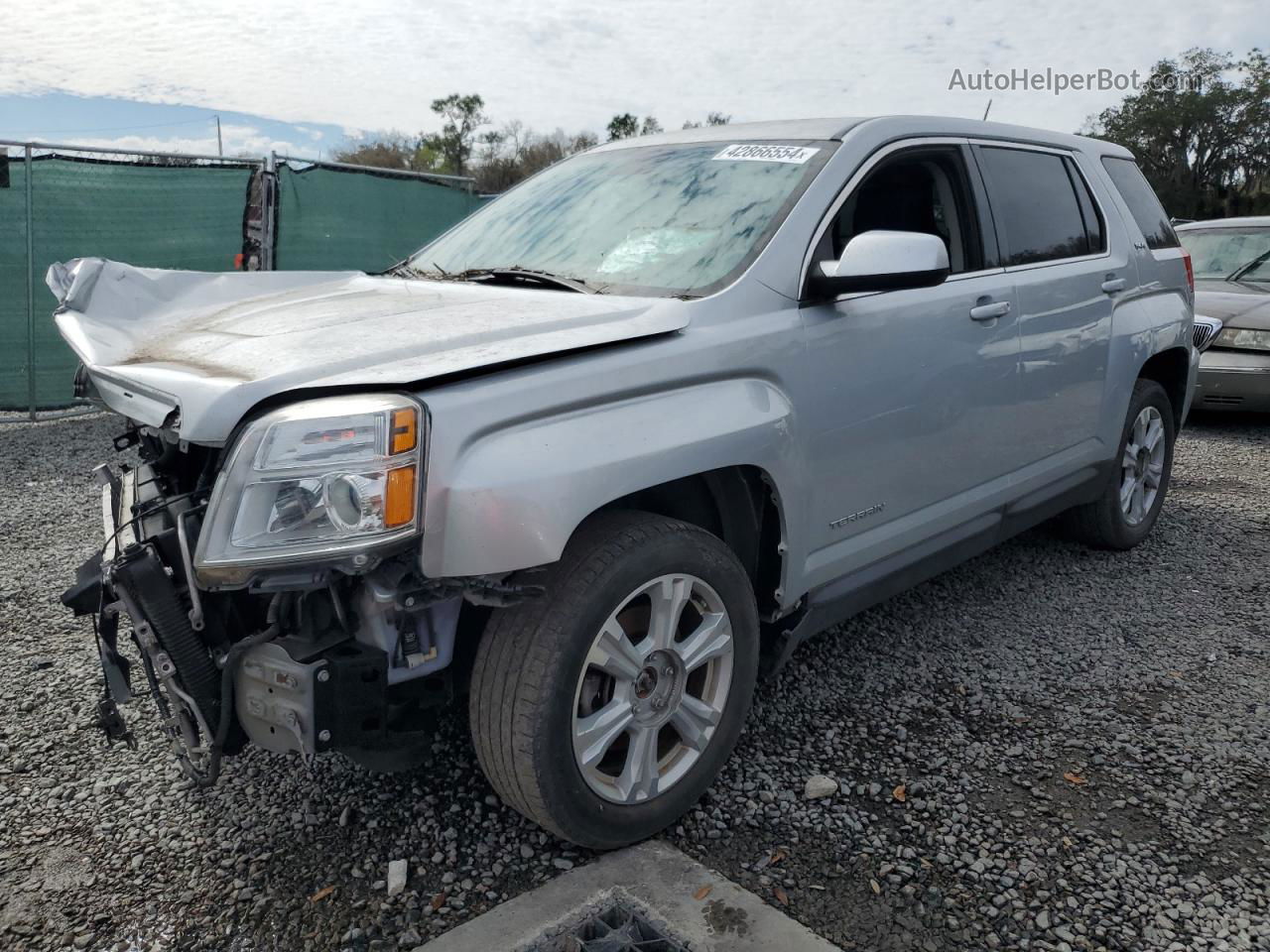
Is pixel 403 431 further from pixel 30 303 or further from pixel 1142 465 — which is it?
pixel 30 303

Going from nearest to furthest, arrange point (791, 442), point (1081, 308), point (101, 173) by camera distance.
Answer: point (791, 442) < point (1081, 308) < point (101, 173)

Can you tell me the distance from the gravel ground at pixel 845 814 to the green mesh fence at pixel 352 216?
5751 mm

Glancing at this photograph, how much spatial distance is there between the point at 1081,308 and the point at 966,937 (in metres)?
2.73

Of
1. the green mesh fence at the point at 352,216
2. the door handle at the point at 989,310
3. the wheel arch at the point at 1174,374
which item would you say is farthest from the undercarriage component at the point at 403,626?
the green mesh fence at the point at 352,216

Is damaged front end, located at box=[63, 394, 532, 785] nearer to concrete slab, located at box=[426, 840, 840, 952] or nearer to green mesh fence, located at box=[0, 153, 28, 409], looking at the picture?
concrete slab, located at box=[426, 840, 840, 952]

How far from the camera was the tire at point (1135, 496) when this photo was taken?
4.73 metres

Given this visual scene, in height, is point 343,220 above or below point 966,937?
above

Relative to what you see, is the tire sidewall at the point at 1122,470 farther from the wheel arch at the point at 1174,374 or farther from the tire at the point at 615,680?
the tire at the point at 615,680

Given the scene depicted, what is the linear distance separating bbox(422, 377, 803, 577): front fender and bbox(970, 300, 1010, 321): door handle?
1.23m

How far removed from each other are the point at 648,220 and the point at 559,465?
1222 mm

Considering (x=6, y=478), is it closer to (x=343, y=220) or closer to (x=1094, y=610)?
(x=343, y=220)

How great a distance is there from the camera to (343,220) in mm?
9406

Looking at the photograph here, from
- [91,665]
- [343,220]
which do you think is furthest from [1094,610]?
[343,220]

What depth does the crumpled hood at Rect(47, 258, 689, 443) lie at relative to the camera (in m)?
2.13
